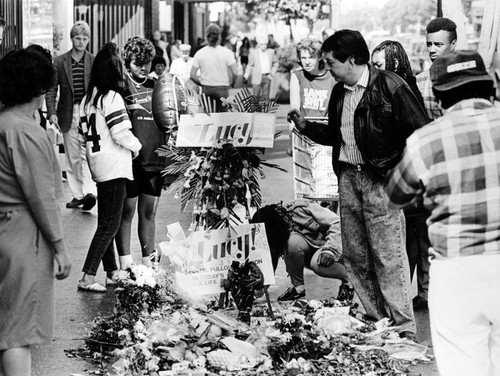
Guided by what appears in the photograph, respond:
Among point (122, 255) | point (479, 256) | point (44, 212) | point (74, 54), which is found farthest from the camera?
point (74, 54)

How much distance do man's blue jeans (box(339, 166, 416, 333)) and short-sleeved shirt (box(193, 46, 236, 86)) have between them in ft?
36.9

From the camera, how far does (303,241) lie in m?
8.34

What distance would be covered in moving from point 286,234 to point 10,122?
3397 mm

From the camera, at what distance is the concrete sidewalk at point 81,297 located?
6.75 m

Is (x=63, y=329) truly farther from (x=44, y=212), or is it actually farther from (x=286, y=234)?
(x=44, y=212)

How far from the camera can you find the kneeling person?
320 inches

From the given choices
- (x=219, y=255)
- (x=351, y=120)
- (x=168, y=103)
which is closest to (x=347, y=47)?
(x=351, y=120)

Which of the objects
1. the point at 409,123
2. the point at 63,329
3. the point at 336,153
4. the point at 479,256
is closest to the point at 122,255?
the point at 63,329

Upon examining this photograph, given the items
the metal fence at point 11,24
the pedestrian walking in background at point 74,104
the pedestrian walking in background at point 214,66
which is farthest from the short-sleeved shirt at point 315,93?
the pedestrian walking in background at point 214,66

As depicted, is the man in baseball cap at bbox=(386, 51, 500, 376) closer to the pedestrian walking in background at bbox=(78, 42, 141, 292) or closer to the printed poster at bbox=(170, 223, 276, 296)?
the printed poster at bbox=(170, 223, 276, 296)

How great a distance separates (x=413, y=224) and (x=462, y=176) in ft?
12.7

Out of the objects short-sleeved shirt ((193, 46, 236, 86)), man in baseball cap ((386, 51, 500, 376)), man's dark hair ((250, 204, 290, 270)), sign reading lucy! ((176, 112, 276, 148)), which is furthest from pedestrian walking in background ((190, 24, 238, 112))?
man in baseball cap ((386, 51, 500, 376))

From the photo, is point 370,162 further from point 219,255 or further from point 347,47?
point 219,255

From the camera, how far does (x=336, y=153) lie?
752cm
